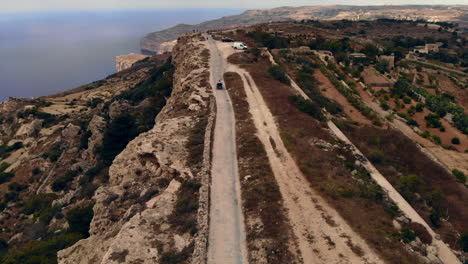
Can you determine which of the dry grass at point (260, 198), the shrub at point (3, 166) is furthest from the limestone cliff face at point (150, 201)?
the shrub at point (3, 166)

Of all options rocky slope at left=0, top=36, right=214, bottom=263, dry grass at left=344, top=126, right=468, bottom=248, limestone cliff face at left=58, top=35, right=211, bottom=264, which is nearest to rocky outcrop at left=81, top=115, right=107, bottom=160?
rocky slope at left=0, top=36, right=214, bottom=263

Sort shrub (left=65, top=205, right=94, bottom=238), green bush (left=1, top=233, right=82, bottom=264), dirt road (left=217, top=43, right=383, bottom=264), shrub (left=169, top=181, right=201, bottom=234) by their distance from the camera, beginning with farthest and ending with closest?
shrub (left=65, top=205, right=94, bottom=238)
green bush (left=1, top=233, right=82, bottom=264)
shrub (left=169, top=181, right=201, bottom=234)
dirt road (left=217, top=43, right=383, bottom=264)

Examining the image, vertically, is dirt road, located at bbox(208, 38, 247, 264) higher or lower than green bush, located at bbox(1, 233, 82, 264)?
higher

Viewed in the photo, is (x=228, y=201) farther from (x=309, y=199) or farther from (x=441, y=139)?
(x=441, y=139)

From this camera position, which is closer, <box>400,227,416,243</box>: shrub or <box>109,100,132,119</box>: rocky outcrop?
<box>400,227,416,243</box>: shrub

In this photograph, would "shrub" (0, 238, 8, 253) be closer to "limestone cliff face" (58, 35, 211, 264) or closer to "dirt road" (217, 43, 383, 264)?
"limestone cliff face" (58, 35, 211, 264)

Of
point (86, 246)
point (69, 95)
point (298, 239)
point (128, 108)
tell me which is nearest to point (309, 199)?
point (298, 239)

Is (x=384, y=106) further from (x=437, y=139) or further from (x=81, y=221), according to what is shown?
(x=81, y=221)
